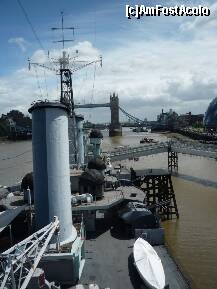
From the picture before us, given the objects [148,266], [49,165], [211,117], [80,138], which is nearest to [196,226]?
[80,138]

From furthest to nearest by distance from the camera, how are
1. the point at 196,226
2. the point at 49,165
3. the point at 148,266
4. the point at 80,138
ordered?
the point at 80,138 < the point at 196,226 < the point at 49,165 < the point at 148,266

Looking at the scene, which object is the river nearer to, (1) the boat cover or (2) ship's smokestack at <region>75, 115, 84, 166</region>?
(1) the boat cover

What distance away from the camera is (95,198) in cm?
2667

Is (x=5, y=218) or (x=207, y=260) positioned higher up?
(x=5, y=218)

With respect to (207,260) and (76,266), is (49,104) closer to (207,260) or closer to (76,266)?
(76,266)

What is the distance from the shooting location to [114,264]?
2047cm

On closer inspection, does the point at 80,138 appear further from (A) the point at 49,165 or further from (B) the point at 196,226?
(A) the point at 49,165

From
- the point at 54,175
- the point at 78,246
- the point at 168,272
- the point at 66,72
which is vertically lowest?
the point at 168,272

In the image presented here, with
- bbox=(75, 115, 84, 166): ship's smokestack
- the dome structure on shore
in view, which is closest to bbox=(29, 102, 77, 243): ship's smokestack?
bbox=(75, 115, 84, 166): ship's smokestack

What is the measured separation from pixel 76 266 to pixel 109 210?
9906 millimetres

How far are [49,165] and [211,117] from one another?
154426 millimetres

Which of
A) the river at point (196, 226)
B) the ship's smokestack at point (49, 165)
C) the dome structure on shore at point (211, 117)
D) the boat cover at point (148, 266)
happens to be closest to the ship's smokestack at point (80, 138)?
the river at point (196, 226)

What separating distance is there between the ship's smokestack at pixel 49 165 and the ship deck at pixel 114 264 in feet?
7.09

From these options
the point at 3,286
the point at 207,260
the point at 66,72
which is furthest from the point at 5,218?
the point at 66,72
